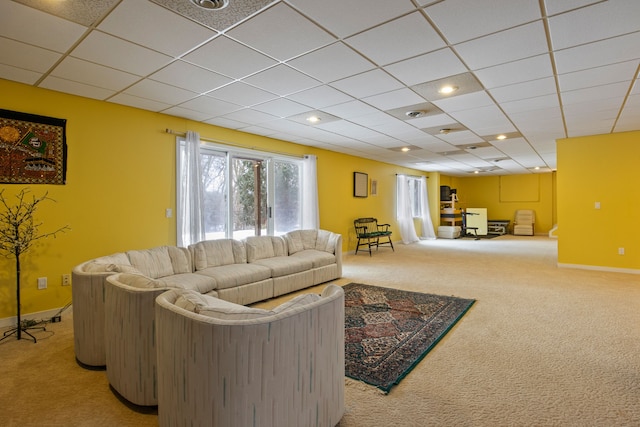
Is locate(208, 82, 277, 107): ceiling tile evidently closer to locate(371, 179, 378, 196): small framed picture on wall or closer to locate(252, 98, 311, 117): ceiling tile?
locate(252, 98, 311, 117): ceiling tile

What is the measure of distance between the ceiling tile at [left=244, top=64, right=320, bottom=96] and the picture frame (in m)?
4.59

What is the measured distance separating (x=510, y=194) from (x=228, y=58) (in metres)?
13.9

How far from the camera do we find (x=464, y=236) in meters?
12.6

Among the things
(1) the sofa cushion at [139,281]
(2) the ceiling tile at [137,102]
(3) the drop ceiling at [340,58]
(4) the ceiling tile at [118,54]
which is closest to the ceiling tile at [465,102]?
(3) the drop ceiling at [340,58]

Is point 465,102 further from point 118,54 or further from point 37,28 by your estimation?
point 37,28

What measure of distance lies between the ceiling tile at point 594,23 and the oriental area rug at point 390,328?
264 cm

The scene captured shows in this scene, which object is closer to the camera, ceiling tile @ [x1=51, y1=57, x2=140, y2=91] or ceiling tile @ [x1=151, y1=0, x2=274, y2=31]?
ceiling tile @ [x1=151, y1=0, x2=274, y2=31]

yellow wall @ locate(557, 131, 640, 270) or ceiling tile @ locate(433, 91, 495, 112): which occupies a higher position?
ceiling tile @ locate(433, 91, 495, 112)

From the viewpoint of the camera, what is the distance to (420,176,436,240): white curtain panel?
1150 centimetres

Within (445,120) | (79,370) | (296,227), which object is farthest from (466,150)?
(79,370)

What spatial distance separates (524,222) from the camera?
42.8 feet

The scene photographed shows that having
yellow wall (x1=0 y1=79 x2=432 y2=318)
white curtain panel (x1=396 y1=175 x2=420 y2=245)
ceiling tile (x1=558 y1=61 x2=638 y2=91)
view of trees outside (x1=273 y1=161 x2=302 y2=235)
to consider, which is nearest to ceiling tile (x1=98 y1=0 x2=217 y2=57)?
yellow wall (x1=0 y1=79 x2=432 y2=318)

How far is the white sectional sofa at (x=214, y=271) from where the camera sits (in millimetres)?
2488

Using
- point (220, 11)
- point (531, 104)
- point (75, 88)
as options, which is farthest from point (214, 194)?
point (531, 104)
